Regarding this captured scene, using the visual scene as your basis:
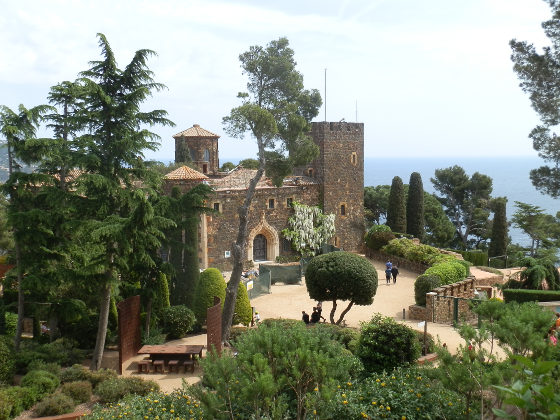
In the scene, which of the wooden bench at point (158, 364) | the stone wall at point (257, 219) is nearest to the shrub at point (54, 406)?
the wooden bench at point (158, 364)

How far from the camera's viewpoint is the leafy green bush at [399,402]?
373 inches

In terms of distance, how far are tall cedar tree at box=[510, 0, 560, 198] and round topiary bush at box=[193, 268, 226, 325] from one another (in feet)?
39.0

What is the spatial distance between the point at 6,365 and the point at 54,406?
2.83 m

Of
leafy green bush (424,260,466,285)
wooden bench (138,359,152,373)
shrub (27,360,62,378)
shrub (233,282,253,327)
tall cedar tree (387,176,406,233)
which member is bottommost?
wooden bench (138,359,152,373)

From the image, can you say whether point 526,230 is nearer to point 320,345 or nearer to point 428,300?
point 428,300

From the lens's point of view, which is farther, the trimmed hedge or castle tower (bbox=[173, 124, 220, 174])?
castle tower (bbox=[173, 124, 220, 174])

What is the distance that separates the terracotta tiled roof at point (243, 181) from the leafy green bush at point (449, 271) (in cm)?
1094

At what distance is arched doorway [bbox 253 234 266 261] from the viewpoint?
108 ft

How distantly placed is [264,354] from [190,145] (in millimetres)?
34132

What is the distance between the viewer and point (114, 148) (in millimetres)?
14828

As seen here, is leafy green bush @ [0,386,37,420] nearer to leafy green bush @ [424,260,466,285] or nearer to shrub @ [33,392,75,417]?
shrub @ [33,392,75,417]

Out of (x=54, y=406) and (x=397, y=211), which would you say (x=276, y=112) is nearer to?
(x=54, y=406)

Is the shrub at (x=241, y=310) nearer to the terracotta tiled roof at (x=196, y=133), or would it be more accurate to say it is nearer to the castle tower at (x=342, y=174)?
the castle tower at (x=342, y=174)

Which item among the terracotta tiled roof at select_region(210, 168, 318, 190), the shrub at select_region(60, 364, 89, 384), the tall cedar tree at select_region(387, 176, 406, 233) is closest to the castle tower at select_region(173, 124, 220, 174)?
the terracotta tiled roof at select_region(210, 168, 318, 190)
